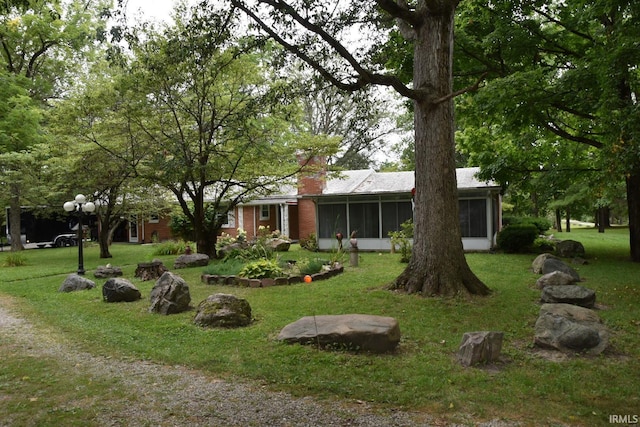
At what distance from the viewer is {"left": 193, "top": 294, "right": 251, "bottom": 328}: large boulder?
6461 mm

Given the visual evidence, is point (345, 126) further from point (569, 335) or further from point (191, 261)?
point (569, 335)

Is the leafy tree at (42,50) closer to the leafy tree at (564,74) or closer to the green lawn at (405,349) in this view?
the green lawn at (405,349)

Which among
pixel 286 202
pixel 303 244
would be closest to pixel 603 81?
A: pixel 303 244

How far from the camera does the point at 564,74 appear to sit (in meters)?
10.5

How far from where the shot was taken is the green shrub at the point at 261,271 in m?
10.3

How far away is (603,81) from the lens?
8539 mm

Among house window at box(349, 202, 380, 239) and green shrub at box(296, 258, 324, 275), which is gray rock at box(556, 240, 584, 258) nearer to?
house window at box(349, 202, 380, 239)

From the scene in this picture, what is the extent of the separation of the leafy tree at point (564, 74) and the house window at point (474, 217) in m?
2.16

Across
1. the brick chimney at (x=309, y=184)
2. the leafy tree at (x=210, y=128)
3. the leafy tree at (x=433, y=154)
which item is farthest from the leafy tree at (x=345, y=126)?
the leafy tree at (x=433, y=154)

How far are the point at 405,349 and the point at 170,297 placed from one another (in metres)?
4.28

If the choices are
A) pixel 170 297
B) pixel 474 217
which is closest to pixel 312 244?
pixel 474 217

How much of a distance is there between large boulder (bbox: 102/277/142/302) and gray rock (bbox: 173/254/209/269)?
497 centimetres

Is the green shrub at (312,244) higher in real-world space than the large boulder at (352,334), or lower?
higher

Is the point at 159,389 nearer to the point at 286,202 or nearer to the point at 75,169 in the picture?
the point at 75,169
